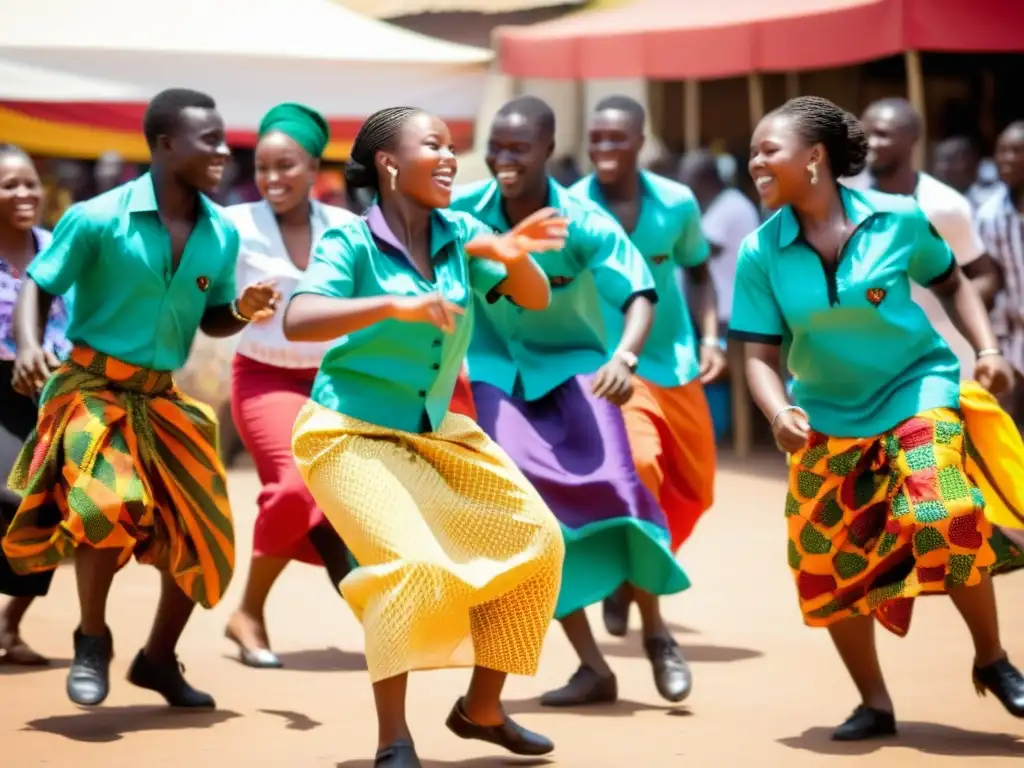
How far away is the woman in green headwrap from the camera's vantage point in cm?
804

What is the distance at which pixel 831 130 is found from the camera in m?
6.36

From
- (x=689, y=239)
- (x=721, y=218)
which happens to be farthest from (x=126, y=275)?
(x=721, y=218)

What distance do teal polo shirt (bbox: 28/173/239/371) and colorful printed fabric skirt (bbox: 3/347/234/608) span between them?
0.26ft

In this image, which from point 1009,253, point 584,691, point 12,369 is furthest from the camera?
point 1009,253

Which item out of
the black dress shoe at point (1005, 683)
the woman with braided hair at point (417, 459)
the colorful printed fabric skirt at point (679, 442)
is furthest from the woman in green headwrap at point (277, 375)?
the black dress shoe at point (1005, 683)

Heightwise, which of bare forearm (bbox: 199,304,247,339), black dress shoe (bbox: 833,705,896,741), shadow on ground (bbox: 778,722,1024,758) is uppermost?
bare forearm (bbox: 199,304,247,339)

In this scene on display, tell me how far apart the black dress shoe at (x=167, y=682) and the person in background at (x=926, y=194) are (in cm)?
348

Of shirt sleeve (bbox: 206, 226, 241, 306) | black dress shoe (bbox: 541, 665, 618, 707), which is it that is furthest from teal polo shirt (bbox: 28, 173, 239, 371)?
black dress shoe (bbox: 541, 665, 618, 707)

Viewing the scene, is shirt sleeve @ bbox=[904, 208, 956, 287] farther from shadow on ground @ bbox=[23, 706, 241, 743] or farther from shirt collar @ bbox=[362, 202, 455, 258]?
shadow on ground @ bbox=[23, 706, 241, 743]

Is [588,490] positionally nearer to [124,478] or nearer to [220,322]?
[220,322]

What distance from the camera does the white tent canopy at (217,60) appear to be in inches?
589

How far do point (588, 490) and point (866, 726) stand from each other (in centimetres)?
133

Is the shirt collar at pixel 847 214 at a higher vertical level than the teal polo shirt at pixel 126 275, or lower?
higher

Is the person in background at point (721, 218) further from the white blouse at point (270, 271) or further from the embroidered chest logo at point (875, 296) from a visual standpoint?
the embroidered chest logo at point (875, 296)
